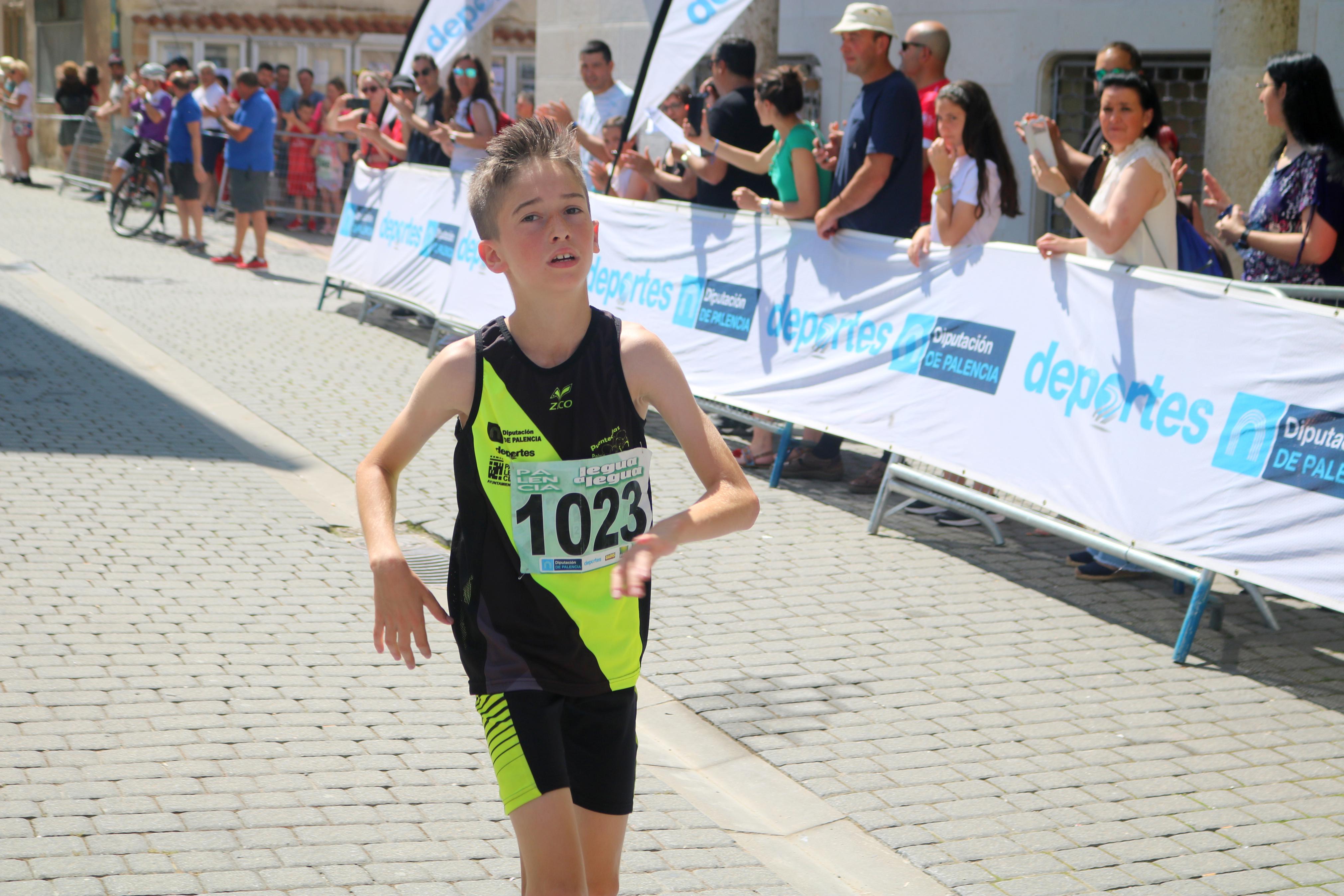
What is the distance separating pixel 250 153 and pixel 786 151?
9.42 m

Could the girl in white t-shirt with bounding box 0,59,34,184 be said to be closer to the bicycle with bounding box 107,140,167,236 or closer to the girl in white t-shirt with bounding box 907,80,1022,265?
the bicycle with bounding box 107,140,167,236

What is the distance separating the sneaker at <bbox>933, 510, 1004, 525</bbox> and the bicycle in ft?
47.8

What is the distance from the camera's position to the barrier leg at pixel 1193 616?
5.68 meters

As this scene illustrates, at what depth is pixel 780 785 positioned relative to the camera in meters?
4.56

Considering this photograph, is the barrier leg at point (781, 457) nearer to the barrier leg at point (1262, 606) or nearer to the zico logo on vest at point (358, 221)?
the barrier leg at point (1262, 606)

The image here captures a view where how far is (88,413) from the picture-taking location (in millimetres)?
9344

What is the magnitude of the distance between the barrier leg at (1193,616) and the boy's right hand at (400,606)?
3.87 metres

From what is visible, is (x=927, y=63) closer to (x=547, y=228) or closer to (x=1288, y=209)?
(x=1288, y=209)

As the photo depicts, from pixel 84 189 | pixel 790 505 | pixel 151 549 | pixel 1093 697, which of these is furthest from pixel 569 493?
pixel 84 189

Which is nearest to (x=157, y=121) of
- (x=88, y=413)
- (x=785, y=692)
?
(x=88, y=413)

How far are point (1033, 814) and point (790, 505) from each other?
374cm

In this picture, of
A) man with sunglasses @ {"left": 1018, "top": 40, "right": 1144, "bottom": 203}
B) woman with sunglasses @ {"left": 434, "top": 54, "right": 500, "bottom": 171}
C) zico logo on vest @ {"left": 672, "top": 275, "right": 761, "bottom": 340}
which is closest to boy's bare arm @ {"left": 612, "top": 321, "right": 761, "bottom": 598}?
man with sunglasses @ {"left": 1018, "top": 40, "right": 1144, "bottom": 203}

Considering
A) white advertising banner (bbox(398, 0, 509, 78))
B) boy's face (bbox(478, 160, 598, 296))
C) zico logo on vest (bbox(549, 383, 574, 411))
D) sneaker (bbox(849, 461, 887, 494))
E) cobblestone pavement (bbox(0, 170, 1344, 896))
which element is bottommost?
cobblestone pavement (bbox(0, 170, 1344, 896))

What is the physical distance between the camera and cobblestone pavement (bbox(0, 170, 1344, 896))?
4121mm
